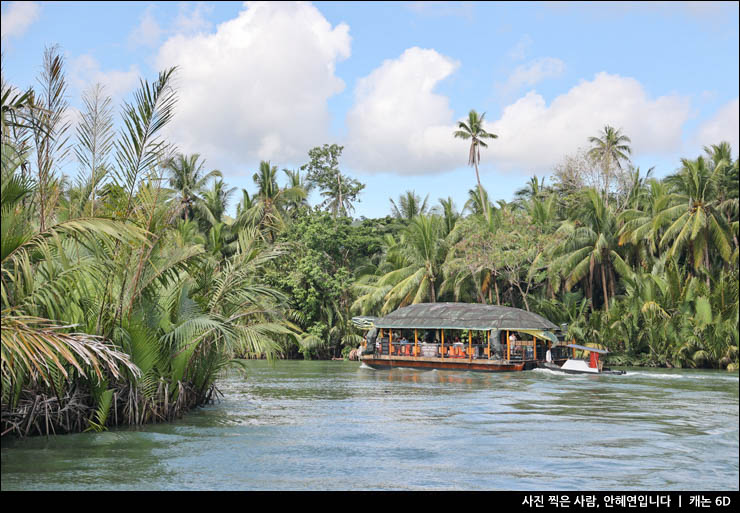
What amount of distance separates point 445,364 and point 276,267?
46.7 ft


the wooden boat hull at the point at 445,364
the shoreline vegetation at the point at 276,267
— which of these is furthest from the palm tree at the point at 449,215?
the wooden boat hull at the point at 445,364

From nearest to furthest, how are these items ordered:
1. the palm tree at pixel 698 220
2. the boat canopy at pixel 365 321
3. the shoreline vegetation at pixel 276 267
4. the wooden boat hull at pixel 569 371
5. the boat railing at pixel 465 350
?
the shoreline vegetation at pixel 276 267, the wooden boat hull at pixel 569 371, the boat railing at pixel 465 350, the palm tree at pixel 698 220, the boat canopy at pixel 365 321

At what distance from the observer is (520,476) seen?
31.7 ft

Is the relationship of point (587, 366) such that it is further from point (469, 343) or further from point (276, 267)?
point (276, 267)

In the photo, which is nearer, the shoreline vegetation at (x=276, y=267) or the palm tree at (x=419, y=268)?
the shoreline vegetation at (x=276, y=267)

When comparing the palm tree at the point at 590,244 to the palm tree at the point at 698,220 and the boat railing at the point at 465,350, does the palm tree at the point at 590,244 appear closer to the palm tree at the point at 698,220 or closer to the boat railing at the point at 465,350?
the palm tree at the point at 698,220

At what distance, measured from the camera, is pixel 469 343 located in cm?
2941

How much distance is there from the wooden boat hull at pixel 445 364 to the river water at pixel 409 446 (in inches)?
322

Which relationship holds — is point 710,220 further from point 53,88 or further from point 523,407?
point 53,88

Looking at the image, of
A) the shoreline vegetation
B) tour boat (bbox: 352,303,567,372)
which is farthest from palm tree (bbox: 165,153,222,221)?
tour boat (bbox: 352,303,567,372)

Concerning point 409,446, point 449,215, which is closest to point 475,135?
point 449,215

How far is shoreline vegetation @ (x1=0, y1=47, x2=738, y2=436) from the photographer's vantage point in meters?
8.52

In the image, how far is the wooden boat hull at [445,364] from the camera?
28203 millimetres
